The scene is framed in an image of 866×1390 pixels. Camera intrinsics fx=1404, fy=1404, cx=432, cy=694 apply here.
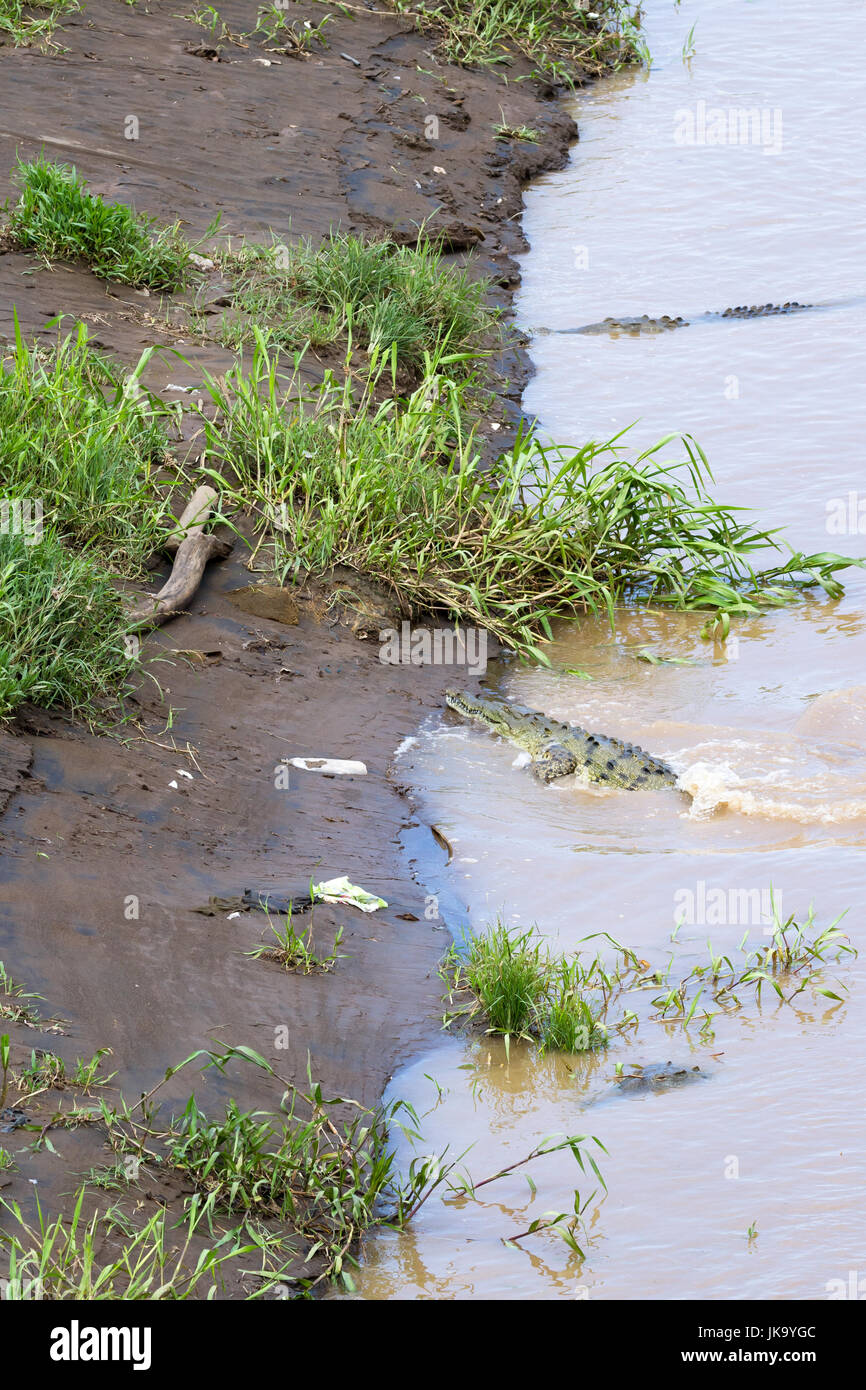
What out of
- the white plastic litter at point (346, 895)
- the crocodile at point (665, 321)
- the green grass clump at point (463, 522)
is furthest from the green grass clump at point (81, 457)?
the crocodile at point (665, 321)

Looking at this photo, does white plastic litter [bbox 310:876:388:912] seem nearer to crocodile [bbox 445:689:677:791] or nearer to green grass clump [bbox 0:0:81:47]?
crocodile [bbox 445:689:677:791]

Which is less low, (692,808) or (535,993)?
(692,808)

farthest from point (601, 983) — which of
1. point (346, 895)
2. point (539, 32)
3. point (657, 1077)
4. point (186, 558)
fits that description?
point (539, 32)

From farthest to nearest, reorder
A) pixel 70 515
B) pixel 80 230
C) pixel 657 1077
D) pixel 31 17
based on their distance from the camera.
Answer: pixel 31 17
pixel 80 230
pixel 70 515
pixel 657 1077

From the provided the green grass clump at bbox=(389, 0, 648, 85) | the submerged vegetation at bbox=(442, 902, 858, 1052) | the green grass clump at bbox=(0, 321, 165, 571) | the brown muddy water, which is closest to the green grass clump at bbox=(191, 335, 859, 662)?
the brown muddy water

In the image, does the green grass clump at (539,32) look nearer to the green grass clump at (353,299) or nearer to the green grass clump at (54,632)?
the green grass clump at (353,299)

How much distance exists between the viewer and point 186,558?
5844mm

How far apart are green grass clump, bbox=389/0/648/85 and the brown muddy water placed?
1582 mm

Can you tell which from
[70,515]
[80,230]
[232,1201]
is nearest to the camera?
[232,1201]

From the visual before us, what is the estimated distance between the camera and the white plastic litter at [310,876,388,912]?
A: 4531mm

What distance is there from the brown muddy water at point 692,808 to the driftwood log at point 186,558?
1136 millimetres

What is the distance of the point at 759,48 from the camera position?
45.3ft

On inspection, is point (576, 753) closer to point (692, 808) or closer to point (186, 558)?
point (692, 808)

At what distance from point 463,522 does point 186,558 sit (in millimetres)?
1380
